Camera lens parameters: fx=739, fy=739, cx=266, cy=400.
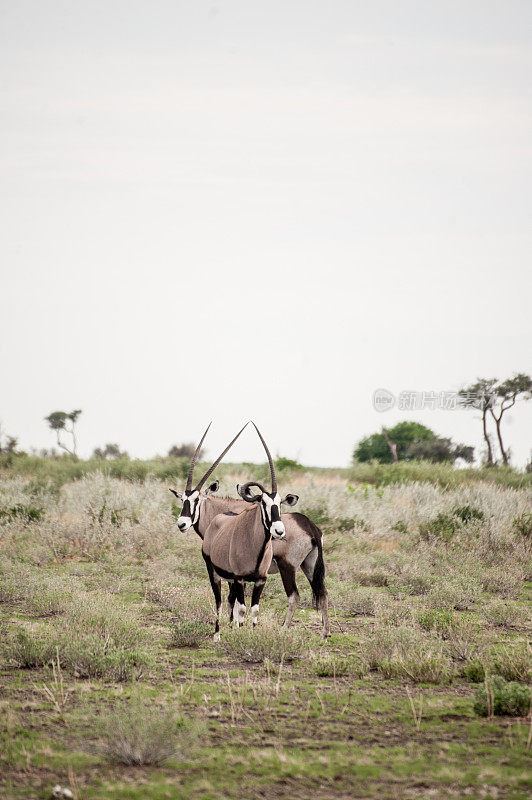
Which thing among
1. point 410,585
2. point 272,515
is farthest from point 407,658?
point 410,585

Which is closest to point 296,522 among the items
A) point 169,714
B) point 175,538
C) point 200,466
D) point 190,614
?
point 190,614

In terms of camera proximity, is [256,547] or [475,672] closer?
[475,672]

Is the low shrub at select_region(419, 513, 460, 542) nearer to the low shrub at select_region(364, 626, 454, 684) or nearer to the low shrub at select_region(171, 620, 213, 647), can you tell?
the low shrub at select_region(364, 626, 454, 684)

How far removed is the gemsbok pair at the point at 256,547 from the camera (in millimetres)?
8617

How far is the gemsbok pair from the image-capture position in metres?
8.62

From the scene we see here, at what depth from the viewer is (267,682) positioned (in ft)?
22.1

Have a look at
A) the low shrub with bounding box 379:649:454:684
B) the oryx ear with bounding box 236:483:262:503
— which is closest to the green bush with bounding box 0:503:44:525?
the oryx ear with bounding box 236:483:262:503

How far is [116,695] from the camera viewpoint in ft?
21.2

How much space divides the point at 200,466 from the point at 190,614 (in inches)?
642

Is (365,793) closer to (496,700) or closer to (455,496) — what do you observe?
(496,700)

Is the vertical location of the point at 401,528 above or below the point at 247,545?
below

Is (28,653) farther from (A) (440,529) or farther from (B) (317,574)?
(A) (440,529)

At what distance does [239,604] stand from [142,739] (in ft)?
13.4

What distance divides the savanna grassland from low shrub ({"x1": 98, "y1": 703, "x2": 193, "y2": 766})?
1cm
